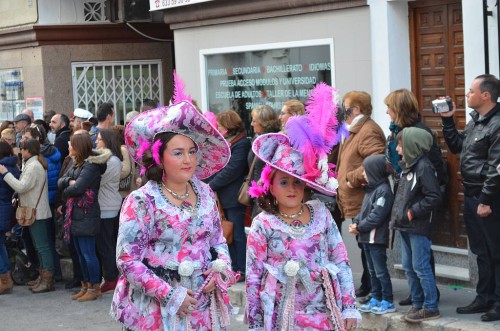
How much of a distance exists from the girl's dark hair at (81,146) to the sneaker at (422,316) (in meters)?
3.97

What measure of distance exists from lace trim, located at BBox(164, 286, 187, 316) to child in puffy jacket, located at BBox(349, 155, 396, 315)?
3.39m

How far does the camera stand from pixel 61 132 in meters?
12.8

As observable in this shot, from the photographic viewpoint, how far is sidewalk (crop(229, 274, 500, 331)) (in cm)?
778

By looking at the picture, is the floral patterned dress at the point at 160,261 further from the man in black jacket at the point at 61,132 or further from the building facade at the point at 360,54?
the man in black jacket at the point at 61,132

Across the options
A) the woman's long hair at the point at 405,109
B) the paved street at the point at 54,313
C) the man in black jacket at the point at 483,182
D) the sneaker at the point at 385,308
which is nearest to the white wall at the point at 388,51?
the woman's long hair at the point at 405,109

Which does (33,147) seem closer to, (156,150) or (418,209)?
(418,209)

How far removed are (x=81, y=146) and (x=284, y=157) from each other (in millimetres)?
5034

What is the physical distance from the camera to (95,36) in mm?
16234

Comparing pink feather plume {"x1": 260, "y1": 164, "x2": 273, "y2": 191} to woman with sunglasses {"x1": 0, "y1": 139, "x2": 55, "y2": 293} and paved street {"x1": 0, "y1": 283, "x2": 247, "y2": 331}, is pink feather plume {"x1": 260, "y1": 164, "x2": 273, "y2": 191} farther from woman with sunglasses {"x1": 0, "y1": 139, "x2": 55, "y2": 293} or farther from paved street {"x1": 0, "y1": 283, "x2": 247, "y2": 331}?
woman with sunglasses {"x1": 0, "y1": 139, "x2": 55, "y2": 293}

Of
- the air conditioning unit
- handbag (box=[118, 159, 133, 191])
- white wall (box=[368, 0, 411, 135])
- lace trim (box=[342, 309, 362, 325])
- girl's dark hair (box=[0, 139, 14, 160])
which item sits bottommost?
lace trim (box=[342, 309, 362, 325])

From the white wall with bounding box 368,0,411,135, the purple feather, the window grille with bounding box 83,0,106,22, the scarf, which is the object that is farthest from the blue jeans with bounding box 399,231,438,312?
the window grille with bounding box 83,0,106,22

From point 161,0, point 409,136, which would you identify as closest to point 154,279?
point 409,136

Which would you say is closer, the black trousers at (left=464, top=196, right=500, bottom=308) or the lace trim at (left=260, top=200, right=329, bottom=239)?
the lace trim at (left=260, top=200, right=329, bottom=239)

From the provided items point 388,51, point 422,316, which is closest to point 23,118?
point 388,51
